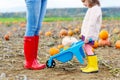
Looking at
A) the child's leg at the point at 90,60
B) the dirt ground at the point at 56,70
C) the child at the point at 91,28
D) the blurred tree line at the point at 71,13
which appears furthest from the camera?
the blurred tree line at the point at 71,13

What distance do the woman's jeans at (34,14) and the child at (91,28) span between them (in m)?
0.52

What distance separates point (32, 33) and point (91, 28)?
71cm

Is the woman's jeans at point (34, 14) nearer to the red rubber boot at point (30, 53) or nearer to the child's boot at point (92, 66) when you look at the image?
the red rubber boot at point (30, 53)

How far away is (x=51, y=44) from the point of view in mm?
6926

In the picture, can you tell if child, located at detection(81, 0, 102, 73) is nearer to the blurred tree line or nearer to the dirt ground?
the dirt ground

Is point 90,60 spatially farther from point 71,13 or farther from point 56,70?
point 71,13

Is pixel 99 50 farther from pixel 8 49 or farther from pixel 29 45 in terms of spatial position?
pixel 29 45

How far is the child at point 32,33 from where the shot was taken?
14.6 feet

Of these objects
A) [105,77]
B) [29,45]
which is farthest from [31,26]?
[105,77]

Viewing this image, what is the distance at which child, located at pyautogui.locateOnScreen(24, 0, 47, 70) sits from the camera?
4445 mm

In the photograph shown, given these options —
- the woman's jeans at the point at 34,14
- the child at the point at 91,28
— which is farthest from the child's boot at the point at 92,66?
the woman's jeans at the point at 34,14

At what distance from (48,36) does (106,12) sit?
7806mm

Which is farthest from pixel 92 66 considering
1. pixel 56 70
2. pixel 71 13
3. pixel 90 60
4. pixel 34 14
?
pixel 71 13

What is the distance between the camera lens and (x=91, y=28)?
428cm
